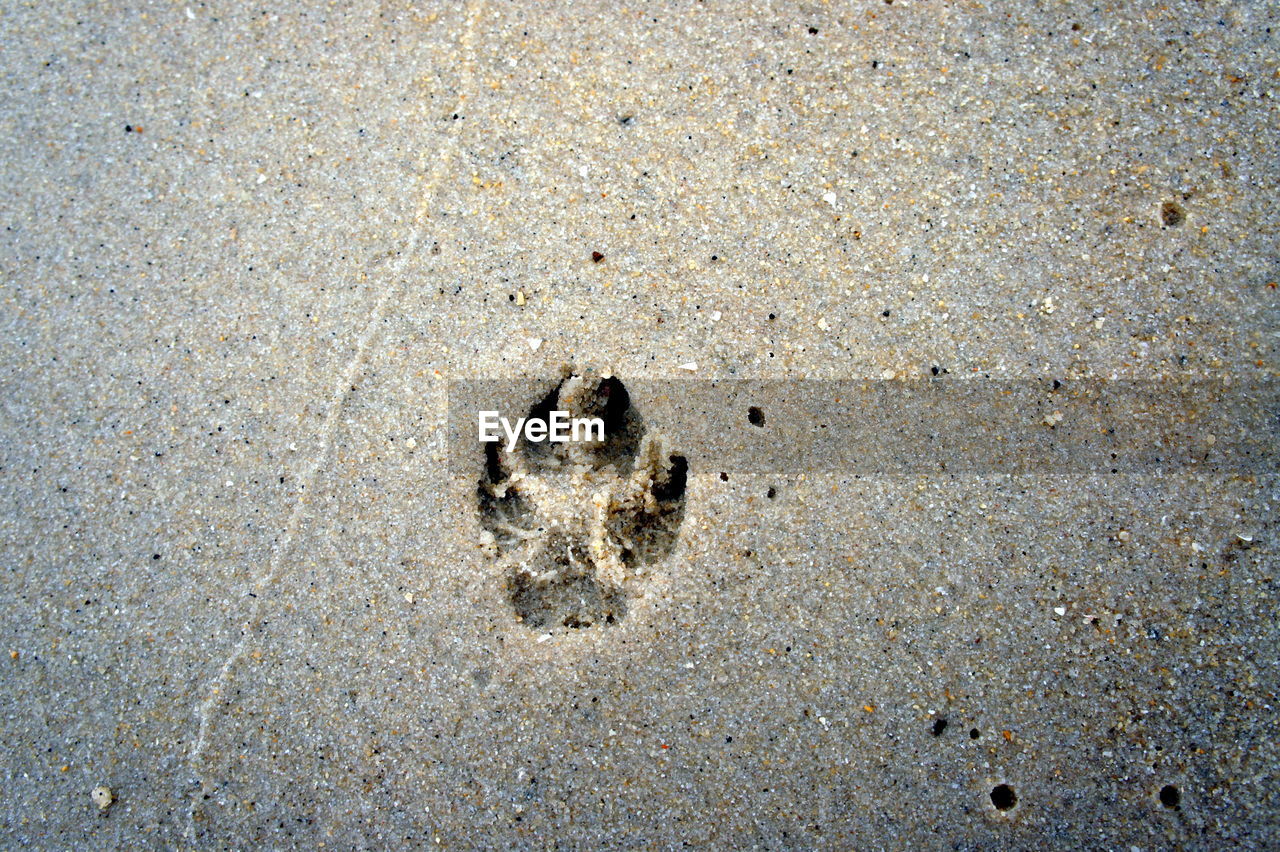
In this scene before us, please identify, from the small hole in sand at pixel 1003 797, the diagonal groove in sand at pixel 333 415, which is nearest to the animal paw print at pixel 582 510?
the diagonal groove in sand at pixel 333 415

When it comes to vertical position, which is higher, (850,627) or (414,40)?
(414,40)

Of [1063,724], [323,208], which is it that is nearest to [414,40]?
[323,208]

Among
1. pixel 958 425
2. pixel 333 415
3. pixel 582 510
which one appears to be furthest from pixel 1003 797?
pixel 333 415

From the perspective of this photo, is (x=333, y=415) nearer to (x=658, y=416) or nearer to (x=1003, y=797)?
(x=658, y=416)

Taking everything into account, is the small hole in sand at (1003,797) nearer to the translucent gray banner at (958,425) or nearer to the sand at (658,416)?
the sand at (658,416)

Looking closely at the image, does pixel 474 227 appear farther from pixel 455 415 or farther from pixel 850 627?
pixel 850 627
